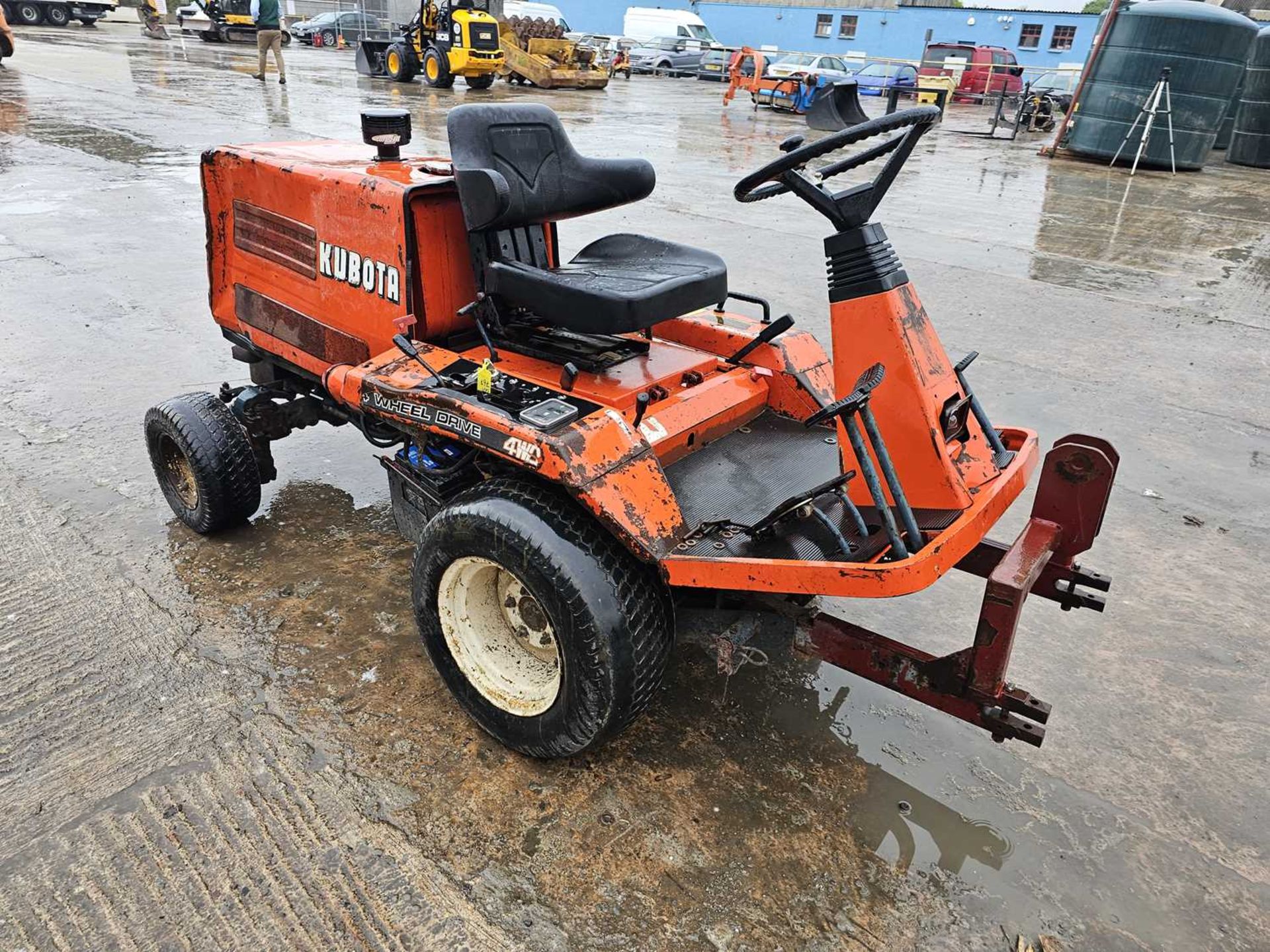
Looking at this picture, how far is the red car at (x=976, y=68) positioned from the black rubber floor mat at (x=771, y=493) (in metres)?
24.1

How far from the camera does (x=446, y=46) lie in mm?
18453

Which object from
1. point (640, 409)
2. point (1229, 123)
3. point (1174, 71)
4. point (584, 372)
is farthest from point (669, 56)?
point (640, 409)

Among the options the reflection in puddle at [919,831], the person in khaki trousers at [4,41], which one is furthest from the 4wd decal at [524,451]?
the person in khaki trousers at [4,41]

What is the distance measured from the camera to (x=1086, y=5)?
34.9 meters

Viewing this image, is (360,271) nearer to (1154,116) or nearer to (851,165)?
(851,165)

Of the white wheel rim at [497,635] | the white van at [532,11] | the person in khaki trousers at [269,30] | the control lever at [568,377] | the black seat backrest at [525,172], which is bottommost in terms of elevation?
the white wheel rim at [497,635]

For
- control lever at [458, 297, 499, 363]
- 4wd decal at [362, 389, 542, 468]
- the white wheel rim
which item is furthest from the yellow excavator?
the white wheel rim

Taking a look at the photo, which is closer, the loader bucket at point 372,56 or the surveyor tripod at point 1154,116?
the surveyor tripod at point 1154,116

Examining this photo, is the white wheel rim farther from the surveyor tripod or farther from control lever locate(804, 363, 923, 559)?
the surveyor tripod

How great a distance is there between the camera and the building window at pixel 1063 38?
3275 cm

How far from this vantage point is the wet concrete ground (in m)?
1.99

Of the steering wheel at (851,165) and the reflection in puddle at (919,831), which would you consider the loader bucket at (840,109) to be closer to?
the steering wheel at (851,165)

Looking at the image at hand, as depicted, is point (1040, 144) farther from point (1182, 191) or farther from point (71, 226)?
point (71, 226)

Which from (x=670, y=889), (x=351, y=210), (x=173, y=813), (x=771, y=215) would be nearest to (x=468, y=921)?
(x=670, y=889)
